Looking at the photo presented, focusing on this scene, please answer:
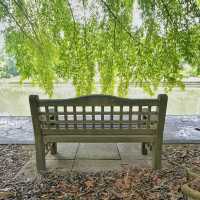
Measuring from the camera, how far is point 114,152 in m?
3.29

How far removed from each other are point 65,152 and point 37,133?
0.78m

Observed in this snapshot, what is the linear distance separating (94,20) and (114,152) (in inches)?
84.0

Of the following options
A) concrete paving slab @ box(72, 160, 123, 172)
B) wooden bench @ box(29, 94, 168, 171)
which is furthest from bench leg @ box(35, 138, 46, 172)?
concrete paving slab @ box(72, 160, 123, 172)

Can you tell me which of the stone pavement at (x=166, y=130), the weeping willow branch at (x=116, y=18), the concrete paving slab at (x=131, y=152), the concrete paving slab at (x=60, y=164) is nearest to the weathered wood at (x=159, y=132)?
the concrete paving slab at (x=131, y=152)

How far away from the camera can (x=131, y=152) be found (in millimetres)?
3314

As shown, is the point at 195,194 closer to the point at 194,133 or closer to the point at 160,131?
the point at 160,131

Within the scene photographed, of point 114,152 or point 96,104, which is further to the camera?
point 114,152

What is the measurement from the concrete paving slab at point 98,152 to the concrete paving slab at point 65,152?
0.25ft

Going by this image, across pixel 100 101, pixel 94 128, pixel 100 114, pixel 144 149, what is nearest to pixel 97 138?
pixel 94 128

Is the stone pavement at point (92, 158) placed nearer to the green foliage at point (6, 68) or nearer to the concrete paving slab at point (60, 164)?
the concrete paving slab at point (60, 164)

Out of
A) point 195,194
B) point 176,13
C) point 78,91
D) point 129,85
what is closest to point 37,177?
point 195,194

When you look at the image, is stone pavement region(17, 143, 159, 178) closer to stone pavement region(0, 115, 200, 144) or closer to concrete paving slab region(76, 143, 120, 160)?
concrete paving slab region(76, 143, 120, 160)

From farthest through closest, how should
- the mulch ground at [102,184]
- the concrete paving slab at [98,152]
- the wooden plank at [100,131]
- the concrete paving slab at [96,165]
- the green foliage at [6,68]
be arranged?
1. the green foliage at [6,68]
2. the concrete paving slab at [98,152]
3. the concrete paving slab at [96,165]
4. the wooden plank at [100,131]
5. the mulch ground at [102,184]

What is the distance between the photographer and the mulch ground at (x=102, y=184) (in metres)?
2.23
